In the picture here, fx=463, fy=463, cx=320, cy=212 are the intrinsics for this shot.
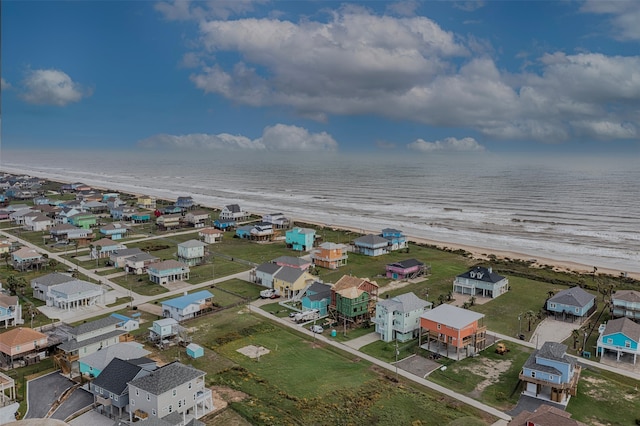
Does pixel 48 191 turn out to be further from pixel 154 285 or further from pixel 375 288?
pixel 375 288

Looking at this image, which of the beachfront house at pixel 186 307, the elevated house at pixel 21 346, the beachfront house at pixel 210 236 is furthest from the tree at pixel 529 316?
the beachfront house at pixel 210 236

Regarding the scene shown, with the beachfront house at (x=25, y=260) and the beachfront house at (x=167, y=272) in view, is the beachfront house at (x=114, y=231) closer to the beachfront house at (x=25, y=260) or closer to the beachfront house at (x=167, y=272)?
the beachfront house at (x=25, y=260)

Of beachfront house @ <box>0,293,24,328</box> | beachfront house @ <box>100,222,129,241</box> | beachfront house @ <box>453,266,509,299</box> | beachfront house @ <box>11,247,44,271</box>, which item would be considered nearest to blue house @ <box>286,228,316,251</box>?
beachfront house @ <box>453,266,509,299</box>

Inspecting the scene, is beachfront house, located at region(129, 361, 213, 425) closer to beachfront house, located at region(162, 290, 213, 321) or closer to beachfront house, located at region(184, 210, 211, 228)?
beachfront house, located at region(162, 290, 213, 321)

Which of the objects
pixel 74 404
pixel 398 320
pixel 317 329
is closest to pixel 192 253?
pixel 317 329

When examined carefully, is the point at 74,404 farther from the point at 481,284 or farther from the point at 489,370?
the point at 481,284

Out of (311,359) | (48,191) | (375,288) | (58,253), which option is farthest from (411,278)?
(48,191)

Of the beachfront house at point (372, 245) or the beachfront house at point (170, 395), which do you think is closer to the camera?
the beachfront house at point (170, 395)
